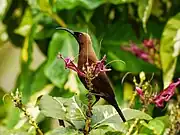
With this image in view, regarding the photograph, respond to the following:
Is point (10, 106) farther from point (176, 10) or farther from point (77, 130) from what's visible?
point (77, 130)

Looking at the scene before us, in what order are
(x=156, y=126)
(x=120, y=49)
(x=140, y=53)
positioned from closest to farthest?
(x=156, y=126) < (x=140, y=53) < (x=120, y=49)

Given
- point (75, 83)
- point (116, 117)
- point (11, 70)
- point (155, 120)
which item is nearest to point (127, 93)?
point (75, 83)

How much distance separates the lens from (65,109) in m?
0.56

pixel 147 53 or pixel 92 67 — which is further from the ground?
pixel 92 67

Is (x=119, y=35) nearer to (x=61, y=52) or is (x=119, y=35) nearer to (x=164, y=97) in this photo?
(x=61, y=52)

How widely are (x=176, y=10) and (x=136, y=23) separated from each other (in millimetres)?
87

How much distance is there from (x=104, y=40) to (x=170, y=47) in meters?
0.17

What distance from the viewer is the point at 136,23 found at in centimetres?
111

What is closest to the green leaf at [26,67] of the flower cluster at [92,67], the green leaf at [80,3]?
the green leaf at [80,3]

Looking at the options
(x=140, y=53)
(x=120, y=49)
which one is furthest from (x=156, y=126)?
(x=120, y=49)

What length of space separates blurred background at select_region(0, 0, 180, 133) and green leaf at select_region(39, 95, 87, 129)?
1.30ft

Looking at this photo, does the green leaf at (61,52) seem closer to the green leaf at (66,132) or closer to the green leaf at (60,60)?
the green leaf at (60,60)

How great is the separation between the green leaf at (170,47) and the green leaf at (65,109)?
1.34ft

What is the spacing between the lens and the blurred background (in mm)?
1000
